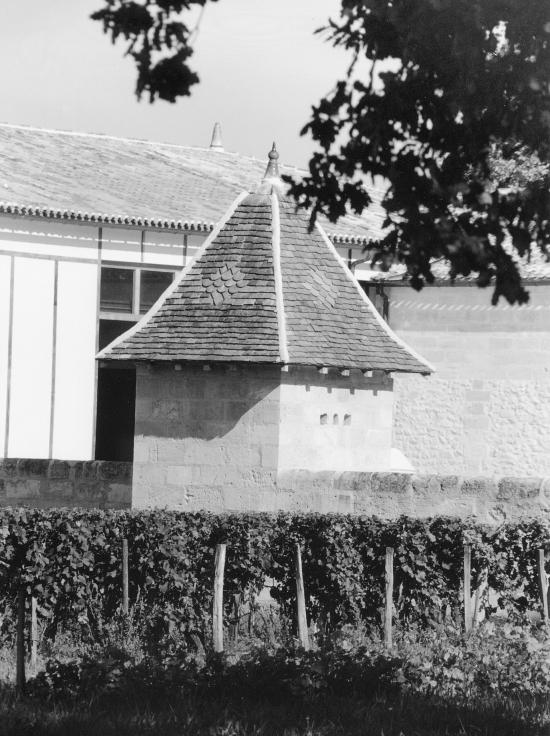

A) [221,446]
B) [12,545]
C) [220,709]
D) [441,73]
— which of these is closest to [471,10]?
[441,73]

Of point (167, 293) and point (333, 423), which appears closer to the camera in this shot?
point (333, 423)

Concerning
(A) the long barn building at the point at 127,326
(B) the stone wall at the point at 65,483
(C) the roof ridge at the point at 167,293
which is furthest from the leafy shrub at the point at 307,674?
(A) the long barn building at the point at 127,326

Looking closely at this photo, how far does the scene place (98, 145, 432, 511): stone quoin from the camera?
44.9 feet

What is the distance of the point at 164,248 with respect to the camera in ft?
72.1

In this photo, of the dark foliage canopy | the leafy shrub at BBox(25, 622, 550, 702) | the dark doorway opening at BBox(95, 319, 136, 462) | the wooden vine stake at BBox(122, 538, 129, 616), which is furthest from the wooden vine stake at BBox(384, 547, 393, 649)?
the dark doorway opening at BBox(95, 319, 136, 462)

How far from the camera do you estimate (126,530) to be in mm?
11578

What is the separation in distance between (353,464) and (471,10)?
8.96m

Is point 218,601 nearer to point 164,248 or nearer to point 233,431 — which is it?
point 233,431

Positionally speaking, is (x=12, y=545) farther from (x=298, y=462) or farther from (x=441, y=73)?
(x=441, y=73)

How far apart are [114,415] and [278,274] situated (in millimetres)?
8116

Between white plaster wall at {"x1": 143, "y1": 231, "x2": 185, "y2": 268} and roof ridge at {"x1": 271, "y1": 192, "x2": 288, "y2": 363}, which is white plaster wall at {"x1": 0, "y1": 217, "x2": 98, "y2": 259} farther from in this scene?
roof ridge at {"x1": 271, "y1": 192, "x2": 288, "y2": 363}

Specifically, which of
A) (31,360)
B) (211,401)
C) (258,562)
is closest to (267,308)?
(211,401)

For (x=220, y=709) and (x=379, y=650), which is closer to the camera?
(x=220, y=709)

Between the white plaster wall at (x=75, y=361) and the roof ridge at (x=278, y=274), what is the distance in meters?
6.91
